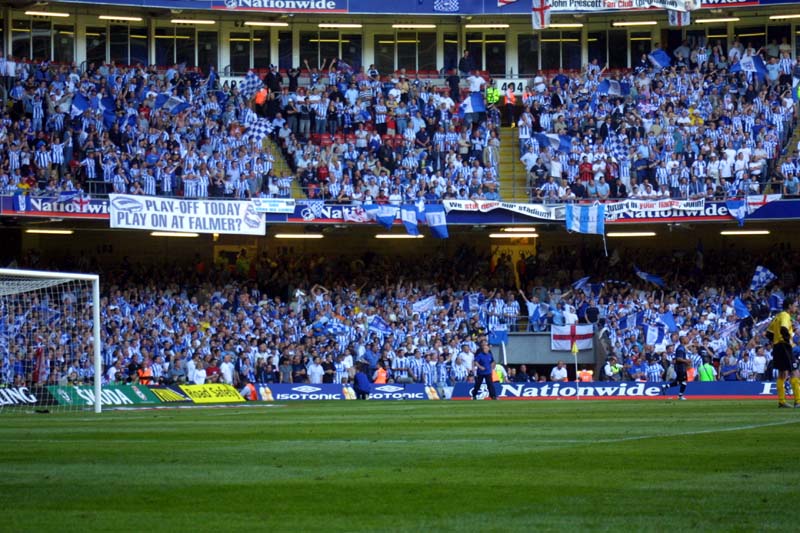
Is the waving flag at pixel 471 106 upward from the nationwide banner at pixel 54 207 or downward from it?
upward

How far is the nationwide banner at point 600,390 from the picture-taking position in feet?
113

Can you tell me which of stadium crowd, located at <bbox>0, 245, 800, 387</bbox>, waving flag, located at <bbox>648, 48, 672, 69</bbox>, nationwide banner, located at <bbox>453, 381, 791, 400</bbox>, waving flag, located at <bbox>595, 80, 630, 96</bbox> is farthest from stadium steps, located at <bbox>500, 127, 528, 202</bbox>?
nationwide banner, located at <bbox>453, 381, 791, 400</bbox>

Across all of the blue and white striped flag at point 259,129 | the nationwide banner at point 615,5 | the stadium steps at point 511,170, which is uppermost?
the nationwide banner at point 615,5

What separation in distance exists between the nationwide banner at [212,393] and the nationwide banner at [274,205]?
7.50 metres

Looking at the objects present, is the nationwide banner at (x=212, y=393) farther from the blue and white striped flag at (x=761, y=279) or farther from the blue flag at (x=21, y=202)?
the blue and white striped flag at (x=761, y=279)

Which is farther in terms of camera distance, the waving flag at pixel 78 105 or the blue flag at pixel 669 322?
the waving flag at pixel 78 105

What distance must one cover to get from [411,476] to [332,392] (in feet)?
81.1

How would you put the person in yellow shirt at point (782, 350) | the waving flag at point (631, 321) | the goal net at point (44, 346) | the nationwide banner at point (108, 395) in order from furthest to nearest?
the waving flag at point (631, 321), the nationwide banner at point (108, 395), the goal net at point (44, 346), the person in yellow shirt at point (782, 350)

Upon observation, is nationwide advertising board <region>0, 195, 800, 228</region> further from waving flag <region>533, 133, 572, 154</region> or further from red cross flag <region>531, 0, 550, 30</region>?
red cross flag <region>531, 0, 550, 30</region>

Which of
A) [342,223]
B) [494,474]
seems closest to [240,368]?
[342,223]

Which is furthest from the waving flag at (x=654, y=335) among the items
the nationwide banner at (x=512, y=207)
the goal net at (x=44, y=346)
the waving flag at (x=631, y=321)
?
the goal net at (x=44, y=346)

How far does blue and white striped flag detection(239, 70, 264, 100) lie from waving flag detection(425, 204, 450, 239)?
8.17m

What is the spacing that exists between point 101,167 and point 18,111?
141 inches

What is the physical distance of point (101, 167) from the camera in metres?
40.0
